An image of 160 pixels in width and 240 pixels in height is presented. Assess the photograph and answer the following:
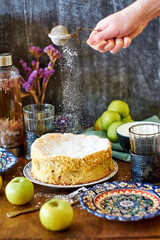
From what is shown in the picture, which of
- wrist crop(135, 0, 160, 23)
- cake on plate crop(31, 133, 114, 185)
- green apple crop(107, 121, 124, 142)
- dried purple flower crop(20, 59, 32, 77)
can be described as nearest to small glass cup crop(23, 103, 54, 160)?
cake on plate crop(31, 133, 114, 185)

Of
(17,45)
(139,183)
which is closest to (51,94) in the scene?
(17,45)

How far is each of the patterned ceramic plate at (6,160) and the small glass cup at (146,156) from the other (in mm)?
470

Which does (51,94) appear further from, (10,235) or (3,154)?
(10,235)

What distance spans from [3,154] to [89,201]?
20.9 inches

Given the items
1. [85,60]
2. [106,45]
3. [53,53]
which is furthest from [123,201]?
[85,60]

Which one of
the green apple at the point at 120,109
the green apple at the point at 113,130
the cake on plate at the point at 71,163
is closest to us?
the cake on plate at the point at 71,163

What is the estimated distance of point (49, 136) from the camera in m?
1.51

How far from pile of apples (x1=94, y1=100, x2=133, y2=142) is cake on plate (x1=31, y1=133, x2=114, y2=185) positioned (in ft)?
0.97

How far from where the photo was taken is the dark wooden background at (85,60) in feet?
6.48

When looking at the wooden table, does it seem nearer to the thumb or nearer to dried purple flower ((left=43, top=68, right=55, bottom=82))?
the thumb

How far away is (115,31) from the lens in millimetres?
1531

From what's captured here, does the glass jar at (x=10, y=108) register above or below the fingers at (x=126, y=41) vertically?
below

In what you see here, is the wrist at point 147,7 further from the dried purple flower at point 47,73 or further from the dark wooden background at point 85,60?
the dried purple flower at point 47,73

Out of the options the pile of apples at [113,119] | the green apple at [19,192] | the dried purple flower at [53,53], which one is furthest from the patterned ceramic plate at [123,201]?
the dried purple flower at [53,53]
